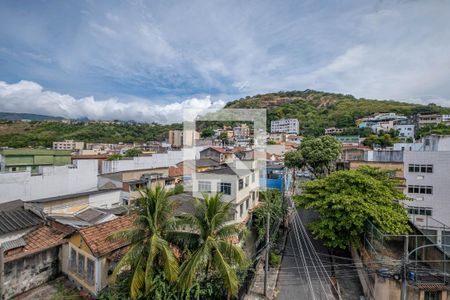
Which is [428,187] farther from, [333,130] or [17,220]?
[333,130]

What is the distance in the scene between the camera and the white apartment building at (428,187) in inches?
741

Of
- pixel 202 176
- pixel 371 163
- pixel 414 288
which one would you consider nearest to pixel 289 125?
pixel 371 163

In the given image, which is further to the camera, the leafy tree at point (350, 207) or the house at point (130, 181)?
the house at point (130, 181)

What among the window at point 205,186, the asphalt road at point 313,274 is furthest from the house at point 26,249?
the asphalt road at point 313,274

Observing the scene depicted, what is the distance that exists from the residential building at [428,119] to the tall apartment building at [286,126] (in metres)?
36.4

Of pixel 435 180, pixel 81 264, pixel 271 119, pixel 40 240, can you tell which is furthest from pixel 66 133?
pixel 435 180

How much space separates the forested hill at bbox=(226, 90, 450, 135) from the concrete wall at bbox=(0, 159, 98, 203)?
74.1 metres

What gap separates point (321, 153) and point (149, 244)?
81.6 ft

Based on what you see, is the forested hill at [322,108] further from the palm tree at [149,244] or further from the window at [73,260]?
the window at [73,260]

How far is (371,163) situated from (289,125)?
73.5 meters

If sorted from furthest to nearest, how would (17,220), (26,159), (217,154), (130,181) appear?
(217,154) → (26,159) → (130,181) → (17,220)

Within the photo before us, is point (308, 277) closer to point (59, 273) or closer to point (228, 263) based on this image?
point (228, 263)

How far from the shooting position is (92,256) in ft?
30.7

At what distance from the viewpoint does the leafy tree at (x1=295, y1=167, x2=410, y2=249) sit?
1198 centimetres
